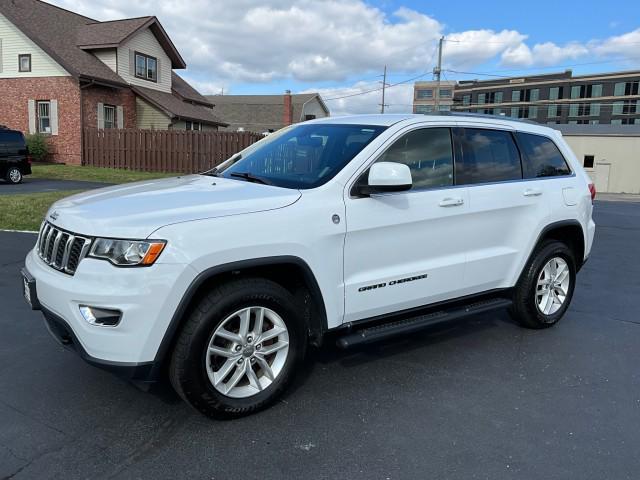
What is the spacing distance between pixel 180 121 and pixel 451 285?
2670 centimetres

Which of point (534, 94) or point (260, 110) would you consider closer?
point (260, 110)

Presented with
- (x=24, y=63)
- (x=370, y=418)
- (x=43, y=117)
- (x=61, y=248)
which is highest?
(x=24, y=63)

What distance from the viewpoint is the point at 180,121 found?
94.2 ft

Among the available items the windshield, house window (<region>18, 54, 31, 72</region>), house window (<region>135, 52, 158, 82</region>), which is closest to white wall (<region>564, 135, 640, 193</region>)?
house window (<region>135, 52, 158, 82</region>)

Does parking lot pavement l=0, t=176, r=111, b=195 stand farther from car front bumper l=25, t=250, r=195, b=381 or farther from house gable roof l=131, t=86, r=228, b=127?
car front bumper l=25, t=250, r=195, b=381

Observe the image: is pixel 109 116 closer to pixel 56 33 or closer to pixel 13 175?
pixel 56 33

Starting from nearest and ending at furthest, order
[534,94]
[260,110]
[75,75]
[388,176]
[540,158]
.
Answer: [388,176]
[540,158]
[75,75]
[260,110]
[534,94]

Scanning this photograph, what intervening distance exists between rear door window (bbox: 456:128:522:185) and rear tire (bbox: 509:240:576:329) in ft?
2.48

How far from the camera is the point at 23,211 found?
10.5m

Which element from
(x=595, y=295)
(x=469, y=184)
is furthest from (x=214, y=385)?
(x=595, y=295)

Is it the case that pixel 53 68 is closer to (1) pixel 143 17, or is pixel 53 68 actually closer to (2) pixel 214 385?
(1) pixel 143 17

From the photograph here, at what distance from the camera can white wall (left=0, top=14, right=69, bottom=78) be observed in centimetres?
2428

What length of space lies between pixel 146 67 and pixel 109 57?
2387mm

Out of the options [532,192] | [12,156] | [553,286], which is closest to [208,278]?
[532,192]
